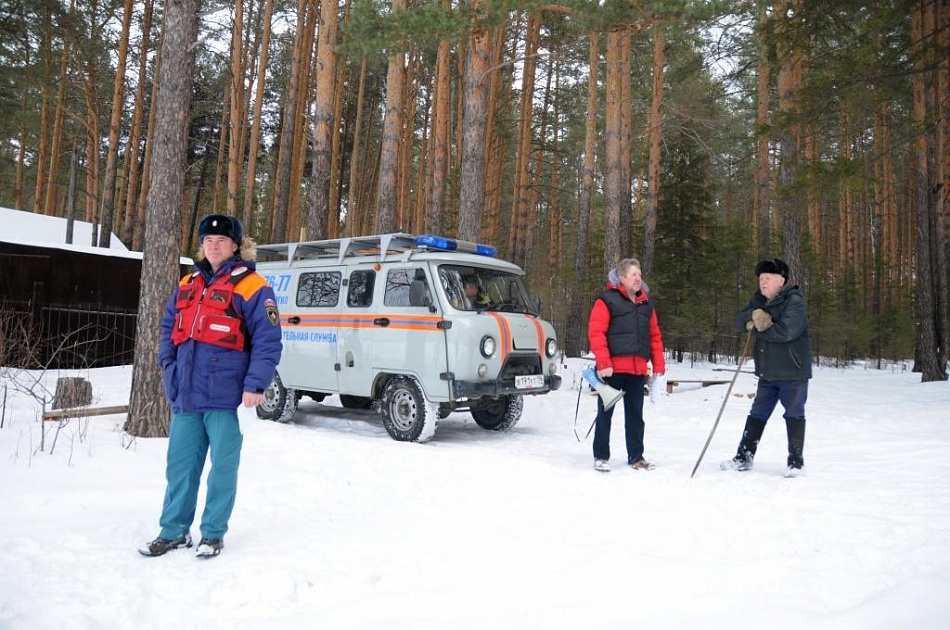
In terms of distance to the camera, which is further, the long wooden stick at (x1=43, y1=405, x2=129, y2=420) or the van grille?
the van grille

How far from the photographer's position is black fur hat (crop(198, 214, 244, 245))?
12.9 feet

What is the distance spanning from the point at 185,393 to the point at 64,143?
34359mm

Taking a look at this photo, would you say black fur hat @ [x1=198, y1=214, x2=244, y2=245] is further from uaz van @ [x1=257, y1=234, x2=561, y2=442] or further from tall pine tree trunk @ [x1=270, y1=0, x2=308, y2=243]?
tall pine tree trunk @ [x1=270, y1=0, x2=308, y2=243]

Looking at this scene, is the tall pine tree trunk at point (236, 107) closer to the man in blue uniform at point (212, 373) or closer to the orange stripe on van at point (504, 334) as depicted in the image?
the orange stripe on van at point (504, 334)

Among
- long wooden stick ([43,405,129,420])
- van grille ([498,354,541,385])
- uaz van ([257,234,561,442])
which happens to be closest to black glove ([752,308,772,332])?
uaz van ([257,234,561,442])

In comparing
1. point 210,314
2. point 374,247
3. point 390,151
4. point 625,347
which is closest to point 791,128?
point 390,151

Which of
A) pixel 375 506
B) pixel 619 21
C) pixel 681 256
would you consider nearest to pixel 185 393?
pixel 375 506

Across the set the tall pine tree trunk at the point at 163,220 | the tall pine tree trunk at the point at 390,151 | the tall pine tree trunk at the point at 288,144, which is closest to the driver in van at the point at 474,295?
the tall pine tree trunk at the point at 163,220

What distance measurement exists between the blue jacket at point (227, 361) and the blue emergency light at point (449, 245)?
3990 millimetres

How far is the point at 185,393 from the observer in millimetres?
3816

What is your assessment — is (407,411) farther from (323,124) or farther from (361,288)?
(323,124)

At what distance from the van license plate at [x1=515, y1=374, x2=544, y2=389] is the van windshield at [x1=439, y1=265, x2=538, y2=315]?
0.85 m

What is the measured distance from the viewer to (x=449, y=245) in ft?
26.7

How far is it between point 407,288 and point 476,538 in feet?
14.0
